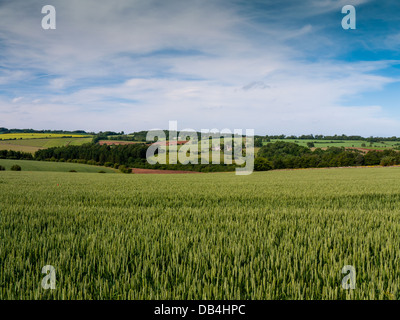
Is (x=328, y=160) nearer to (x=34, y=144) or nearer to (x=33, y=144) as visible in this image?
(x=34, y=144)

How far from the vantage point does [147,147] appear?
262ft

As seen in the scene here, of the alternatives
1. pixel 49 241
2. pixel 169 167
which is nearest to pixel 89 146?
pixel 169 167

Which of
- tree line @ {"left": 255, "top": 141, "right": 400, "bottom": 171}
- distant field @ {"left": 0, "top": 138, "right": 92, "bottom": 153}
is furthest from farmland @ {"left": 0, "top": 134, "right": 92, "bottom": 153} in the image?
tree line @ {"left": 255, "top": 141, "right": 400, "bottom": 171}

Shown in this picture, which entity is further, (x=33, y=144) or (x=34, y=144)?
(x=34, y=144)

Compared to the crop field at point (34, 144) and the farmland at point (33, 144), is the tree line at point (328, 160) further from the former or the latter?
the farmland at point (33, 144)

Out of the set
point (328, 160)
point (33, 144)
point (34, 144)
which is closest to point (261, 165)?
point (328, 160)

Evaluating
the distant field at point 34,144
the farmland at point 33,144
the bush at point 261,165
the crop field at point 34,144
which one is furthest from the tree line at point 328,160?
the farmland at point 33,144

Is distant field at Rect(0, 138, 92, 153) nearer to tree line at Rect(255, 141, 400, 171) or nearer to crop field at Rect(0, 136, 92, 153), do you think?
crop field at Rect(0, 136, 92, 153)

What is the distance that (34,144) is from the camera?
319ft

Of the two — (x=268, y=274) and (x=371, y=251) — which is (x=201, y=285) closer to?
(x=268, y=274)

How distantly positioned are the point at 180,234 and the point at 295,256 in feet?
6.49

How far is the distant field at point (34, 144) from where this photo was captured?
3406 inches

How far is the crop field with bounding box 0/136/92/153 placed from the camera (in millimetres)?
86431

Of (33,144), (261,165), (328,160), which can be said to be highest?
(33,144)
